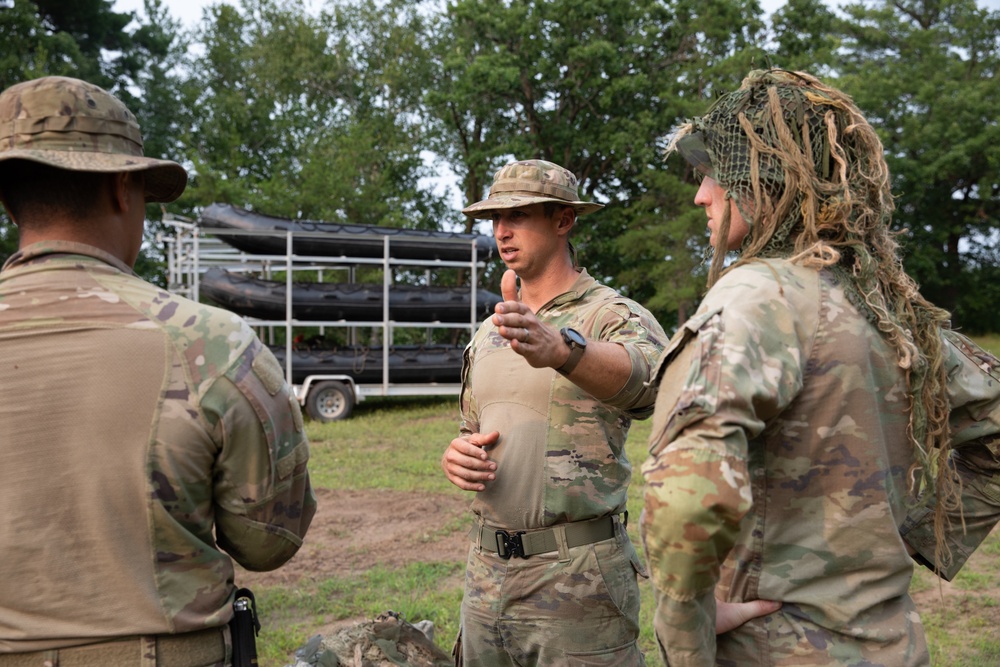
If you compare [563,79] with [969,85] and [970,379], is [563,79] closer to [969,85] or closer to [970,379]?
[969,85]

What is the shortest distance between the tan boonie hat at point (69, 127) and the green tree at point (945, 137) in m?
26.0

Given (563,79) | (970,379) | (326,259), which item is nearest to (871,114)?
(563,79)

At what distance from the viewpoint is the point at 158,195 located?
2.08 metres

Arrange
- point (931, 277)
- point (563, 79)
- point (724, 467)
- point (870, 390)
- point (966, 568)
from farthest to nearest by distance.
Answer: point (931, 277) → point (563, 79) → point (966, 568) → point (870, 390) → point (724, 467)

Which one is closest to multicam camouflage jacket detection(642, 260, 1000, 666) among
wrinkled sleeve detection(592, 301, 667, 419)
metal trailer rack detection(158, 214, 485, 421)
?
wrinkled sleeve detection(592, 301, 667, 419)

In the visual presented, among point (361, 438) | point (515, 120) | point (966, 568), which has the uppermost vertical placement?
point (515, 120)

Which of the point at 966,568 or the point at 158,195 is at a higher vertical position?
the point at 158,195

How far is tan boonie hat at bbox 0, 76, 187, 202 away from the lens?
1.75m

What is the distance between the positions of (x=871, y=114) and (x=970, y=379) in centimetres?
2794

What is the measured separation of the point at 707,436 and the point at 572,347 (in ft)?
3.00

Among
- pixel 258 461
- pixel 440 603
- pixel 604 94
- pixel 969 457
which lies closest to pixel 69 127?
pixel 258 461

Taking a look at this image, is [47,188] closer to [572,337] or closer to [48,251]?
[48,251]

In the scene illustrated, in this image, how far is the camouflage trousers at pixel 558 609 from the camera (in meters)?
2.57

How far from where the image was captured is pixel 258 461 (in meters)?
1.83
